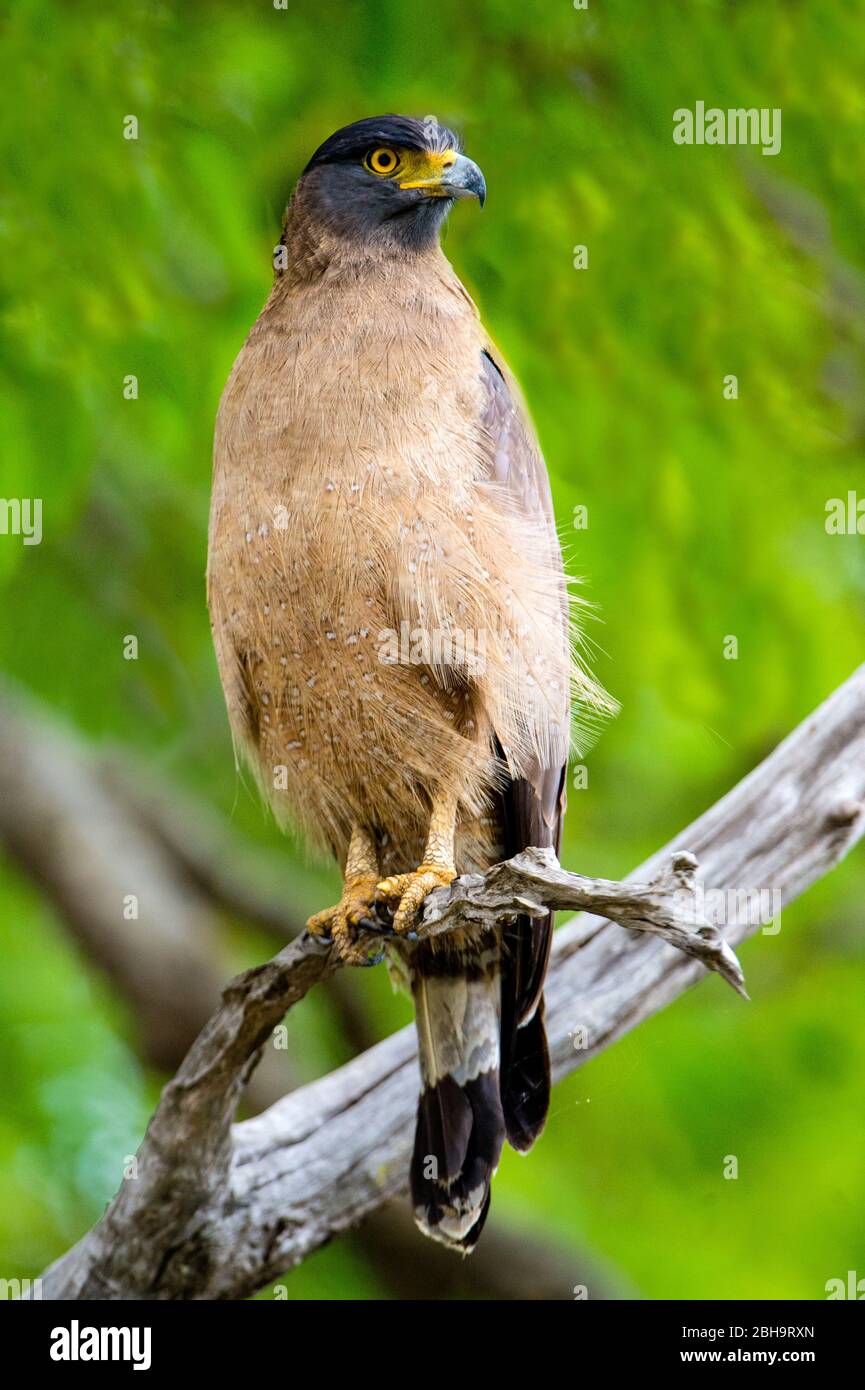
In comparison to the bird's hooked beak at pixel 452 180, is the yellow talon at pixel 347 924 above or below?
below

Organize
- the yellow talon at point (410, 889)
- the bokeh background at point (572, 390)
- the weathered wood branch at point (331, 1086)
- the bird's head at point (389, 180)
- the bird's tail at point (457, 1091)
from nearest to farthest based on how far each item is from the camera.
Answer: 1. the yellow talon at point (410, 889)
2. the weathered wood branch at point (331, 1086)
3. the bird's head at point (389, 180)
4. the bird's tail at point (457, 1091)
5. the bokeh background at point (572, 390)

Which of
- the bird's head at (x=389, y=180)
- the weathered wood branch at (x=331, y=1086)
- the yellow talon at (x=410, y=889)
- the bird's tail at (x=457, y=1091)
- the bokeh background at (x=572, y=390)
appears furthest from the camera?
the bokeh background at (x=572, y=390)

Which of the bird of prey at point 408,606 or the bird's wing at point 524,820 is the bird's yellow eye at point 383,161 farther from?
the bird's wing at point 524,820

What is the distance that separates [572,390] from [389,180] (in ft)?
3.25

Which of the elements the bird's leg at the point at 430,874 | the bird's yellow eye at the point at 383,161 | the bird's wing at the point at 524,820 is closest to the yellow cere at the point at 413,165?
the bird's yellow eye at the point at 383,161

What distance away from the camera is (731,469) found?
442 cm

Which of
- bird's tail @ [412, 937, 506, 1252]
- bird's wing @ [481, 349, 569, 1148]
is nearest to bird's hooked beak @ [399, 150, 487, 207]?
bird's wing @ [481, 349, 569, 1148]

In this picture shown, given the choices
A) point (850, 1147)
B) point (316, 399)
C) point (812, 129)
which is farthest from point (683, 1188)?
point (812, 129)

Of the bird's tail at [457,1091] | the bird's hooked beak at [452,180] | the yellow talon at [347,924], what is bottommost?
the bird's tail at [457,1091]

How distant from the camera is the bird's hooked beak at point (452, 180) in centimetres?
365

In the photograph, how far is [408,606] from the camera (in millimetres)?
3371

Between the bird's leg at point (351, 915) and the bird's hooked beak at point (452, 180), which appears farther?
the bird's hooked beak at point (452, 180)
